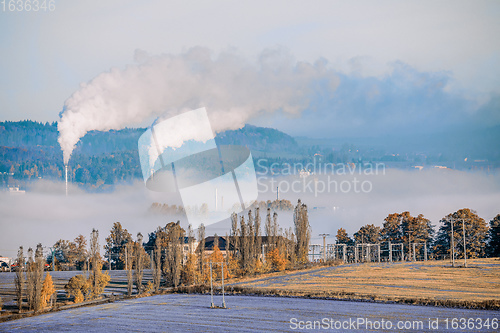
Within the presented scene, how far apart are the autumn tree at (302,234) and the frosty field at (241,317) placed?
34.6m

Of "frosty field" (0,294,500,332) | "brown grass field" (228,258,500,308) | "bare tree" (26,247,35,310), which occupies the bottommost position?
"brown grass field" (228,258,500,308)

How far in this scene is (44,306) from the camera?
47.8 m

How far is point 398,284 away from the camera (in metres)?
55.9

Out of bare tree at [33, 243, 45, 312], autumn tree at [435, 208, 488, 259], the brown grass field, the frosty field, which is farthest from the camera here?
autumn tree at [435, 208, 488, 259]

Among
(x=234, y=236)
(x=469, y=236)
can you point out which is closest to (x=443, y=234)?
(x=469, y=236)

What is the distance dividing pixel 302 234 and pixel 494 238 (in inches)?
1460

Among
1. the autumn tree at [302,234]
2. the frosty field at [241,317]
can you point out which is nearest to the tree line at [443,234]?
the autumn tree at [302,234]

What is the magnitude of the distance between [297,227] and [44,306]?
42.7 metres

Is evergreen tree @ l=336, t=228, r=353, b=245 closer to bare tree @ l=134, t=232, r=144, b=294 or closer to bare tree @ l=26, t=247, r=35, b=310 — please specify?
bare tree @ l=134, t=232, r=144, b=294

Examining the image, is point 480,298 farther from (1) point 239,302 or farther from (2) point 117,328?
(2) point 117,328

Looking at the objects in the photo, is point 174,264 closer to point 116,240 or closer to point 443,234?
point 116,240

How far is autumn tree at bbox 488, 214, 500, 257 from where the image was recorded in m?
94.5

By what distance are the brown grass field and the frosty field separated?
3453 mm

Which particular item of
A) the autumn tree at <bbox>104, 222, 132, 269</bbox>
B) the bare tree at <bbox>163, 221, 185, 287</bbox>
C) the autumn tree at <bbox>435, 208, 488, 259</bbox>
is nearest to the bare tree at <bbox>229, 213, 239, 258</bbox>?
the bare tree at <bbox>163, 221, 185, 287</bbox>
